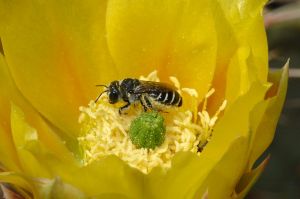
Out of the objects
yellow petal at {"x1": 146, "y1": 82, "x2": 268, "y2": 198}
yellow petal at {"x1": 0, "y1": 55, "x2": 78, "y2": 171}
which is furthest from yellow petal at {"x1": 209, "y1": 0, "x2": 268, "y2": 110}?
yellow petal at {"x1": 0, "y1": 55, "x2": 78, "y2": 171}

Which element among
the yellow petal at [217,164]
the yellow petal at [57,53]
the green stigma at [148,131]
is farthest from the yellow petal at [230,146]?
the yellow petal at [57,53]

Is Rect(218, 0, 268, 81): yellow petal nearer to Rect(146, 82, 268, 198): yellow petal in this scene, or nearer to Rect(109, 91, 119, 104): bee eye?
Rect(146, 82, 268, 198): yellow petal

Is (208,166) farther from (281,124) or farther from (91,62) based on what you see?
(281,124)

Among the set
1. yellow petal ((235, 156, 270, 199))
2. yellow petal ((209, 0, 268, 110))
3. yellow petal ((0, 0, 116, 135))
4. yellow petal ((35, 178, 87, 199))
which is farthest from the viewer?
yellow petal ((0, 0, 116, 135))

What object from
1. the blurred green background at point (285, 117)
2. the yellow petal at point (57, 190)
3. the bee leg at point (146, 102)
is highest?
the yellow petal at point (57, 190)

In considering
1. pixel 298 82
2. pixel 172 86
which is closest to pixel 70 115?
pixel 172 86

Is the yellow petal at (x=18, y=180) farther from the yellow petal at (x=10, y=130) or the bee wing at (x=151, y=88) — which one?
the bee wing at (x=151, y=88)
